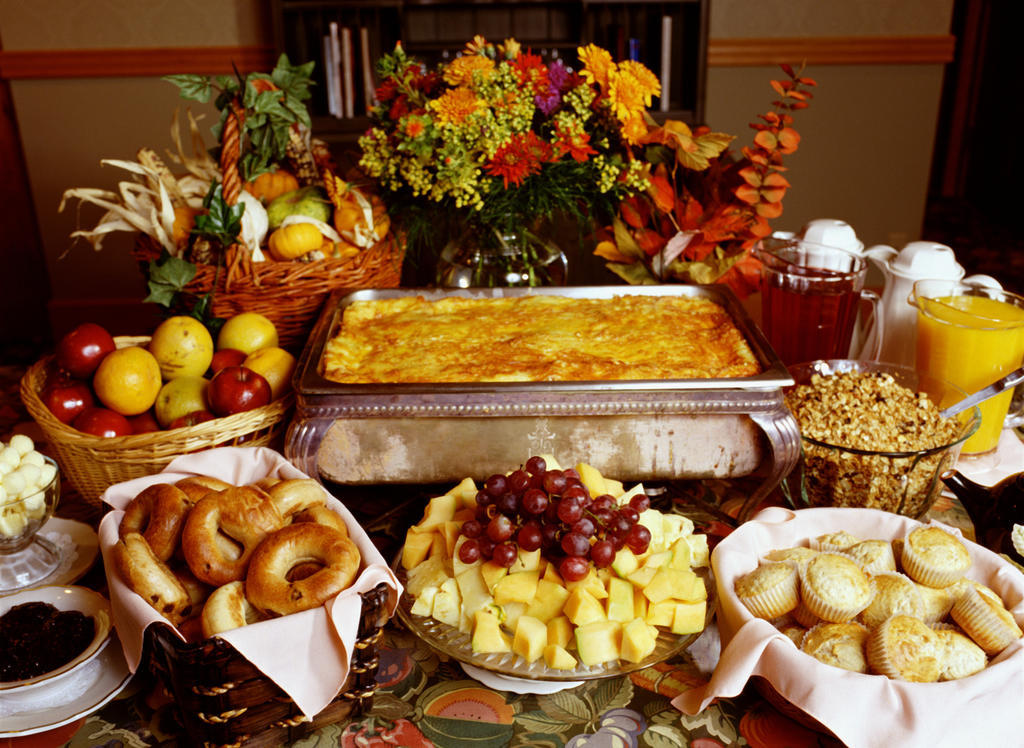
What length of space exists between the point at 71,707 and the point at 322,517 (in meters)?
0.39

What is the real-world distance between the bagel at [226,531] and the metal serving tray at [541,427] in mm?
290

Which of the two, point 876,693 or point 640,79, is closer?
point 876,693

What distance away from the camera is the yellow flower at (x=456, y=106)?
1750mm

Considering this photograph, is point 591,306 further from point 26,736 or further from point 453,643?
point 26,736

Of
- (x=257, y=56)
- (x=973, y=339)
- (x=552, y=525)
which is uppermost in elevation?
(x=257, y=56)

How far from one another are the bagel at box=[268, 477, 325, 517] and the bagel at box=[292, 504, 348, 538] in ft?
0.04

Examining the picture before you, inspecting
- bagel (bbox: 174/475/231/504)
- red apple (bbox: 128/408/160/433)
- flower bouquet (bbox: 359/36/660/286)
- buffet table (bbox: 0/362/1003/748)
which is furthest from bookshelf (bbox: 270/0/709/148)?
buffet table (bbox: 0/362/1003/748)

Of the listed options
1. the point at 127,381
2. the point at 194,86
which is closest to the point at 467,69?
the point at 194,86

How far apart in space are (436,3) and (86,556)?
3284 mm

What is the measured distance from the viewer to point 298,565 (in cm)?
108

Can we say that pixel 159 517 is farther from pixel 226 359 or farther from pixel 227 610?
pixel 226 359

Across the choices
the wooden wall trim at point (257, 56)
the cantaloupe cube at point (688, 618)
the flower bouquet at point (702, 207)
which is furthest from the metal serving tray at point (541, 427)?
the wooden wall trim at point (257, 56)

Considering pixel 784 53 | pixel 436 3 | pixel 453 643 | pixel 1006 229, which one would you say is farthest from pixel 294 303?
pixel 1006 229

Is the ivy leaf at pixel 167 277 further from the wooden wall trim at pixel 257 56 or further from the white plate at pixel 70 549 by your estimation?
the wooden wall trim at pixel 257 56
